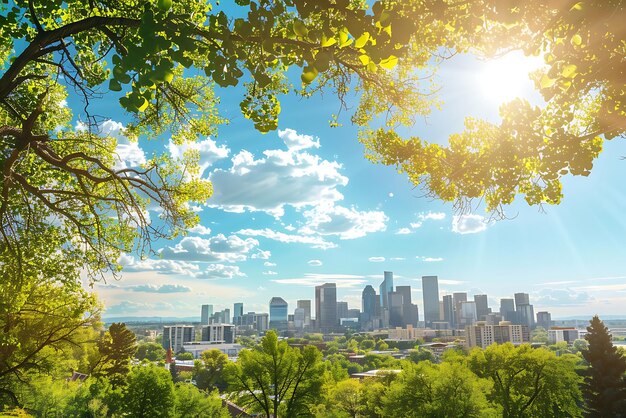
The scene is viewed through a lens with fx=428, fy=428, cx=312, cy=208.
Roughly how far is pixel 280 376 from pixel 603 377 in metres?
20.6

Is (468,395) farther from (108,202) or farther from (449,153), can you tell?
(108,202)

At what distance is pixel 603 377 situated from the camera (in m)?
27.3

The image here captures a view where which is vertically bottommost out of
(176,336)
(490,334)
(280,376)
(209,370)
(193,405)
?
(176,336)

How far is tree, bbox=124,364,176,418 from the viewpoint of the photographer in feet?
77.4

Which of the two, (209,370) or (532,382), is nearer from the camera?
(532,382)

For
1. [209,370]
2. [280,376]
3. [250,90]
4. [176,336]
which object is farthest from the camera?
[176,336]

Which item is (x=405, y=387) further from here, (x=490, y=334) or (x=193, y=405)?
(x=490, y=334)

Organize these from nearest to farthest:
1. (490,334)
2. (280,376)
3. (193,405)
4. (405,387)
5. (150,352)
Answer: (405,387), (280,376), (193,405), (150,352), (490,334)

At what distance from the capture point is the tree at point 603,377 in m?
26.5

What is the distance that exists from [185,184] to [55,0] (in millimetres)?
3899

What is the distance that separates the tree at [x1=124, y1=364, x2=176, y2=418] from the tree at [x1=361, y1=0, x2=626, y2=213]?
72.3ft

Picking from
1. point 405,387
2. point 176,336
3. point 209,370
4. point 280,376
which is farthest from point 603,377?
point 176,336

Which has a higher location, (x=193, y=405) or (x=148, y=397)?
(x=148, y=397)

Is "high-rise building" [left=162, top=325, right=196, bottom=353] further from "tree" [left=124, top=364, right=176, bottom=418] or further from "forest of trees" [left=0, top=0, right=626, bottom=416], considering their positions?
"forest of trees" [left=0, top=0, right=626, bottom=416]
